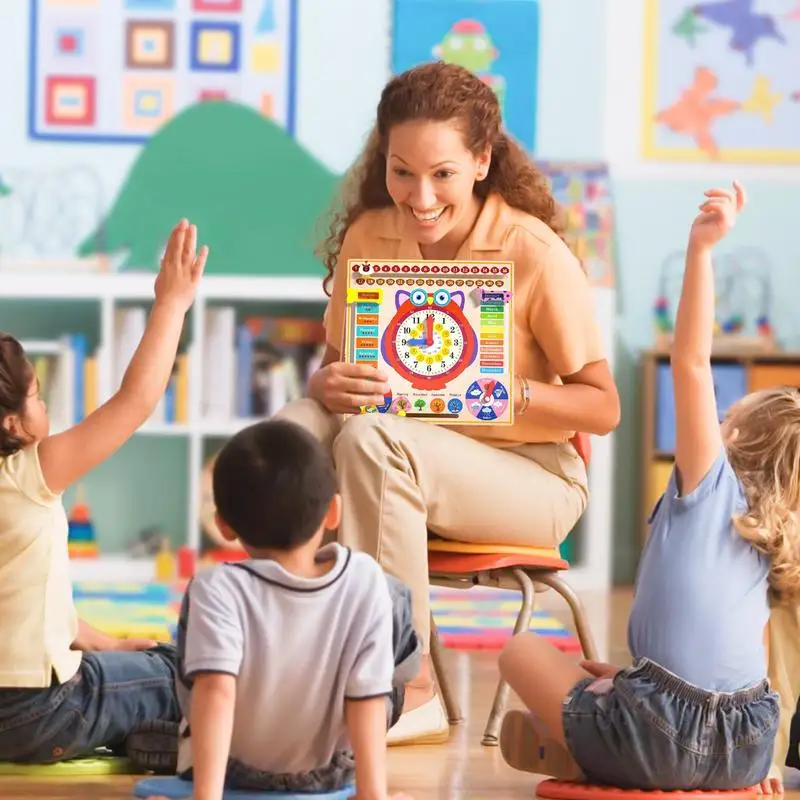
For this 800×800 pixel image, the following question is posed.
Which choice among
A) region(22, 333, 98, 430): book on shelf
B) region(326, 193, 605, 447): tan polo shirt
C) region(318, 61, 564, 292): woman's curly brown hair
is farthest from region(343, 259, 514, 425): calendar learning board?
region(22, 333, 98, 430): book on shelf

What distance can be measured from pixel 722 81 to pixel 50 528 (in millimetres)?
3856

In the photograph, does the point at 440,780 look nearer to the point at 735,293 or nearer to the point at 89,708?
the point at 89,708

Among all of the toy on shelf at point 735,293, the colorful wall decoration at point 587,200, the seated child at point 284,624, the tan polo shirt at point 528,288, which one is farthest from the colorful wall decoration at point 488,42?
the seated child at point 284,624

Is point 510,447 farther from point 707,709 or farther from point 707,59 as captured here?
Answer: point 707,59

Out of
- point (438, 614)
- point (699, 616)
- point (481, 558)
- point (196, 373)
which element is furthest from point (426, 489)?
point (196, 373)

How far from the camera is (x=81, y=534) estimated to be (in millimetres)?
5176

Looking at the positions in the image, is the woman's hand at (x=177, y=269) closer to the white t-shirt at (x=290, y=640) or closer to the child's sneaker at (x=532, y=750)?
the white t-shirt at (x=290, y=640)

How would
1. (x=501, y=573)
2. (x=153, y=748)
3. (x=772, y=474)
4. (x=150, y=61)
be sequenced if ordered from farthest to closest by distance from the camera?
(x=150, y=61) → (x=501, y=573) → (x=153, y=748) → (x=772, y=474)

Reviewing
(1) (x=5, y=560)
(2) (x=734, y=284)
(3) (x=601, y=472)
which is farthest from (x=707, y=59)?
(1) (x=5, y=560)

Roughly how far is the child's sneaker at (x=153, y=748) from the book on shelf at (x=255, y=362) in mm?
2980

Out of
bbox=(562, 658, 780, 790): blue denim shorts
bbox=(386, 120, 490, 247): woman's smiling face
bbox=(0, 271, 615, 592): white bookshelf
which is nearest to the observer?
bbox=(562, 658, 780, 790): blue denim shorts

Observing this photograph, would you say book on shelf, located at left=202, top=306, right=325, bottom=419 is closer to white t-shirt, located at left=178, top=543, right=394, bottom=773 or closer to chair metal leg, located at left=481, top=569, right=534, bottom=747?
chair metal leg, located at left=481, top=569, right=534, bottom=747

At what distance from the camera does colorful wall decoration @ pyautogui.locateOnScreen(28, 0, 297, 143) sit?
533 centimetres

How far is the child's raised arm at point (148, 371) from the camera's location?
2.01 meters
